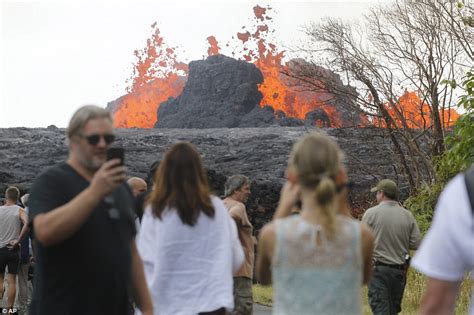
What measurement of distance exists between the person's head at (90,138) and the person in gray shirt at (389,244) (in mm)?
5871

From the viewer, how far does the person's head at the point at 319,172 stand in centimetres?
389

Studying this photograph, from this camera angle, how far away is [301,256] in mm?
3941

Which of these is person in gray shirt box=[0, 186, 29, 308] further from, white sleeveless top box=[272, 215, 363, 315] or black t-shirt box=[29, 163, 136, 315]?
white sleeveless top box=[272, 215, 363, 315]

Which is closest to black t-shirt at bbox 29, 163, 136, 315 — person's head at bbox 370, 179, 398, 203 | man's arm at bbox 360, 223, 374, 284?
man's arm at bbox 360, 223, 374, 284

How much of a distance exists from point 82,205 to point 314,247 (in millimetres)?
1131

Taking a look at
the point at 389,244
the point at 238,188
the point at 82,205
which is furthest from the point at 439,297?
the point at 389,244

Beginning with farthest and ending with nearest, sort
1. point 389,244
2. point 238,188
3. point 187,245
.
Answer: point 389,244 < point 238,188 < point 187,245

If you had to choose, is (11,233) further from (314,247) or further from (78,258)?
(314,247)

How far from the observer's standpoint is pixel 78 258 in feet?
15.4

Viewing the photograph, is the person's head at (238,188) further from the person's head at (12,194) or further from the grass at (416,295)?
the person's head at (12,194)

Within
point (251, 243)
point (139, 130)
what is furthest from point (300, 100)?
point (251, 243)

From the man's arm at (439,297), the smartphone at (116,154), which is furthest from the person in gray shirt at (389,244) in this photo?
the man's arm at (439,297)

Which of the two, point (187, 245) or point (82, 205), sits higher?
point (82, 205)

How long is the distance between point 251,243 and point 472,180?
269 inches
